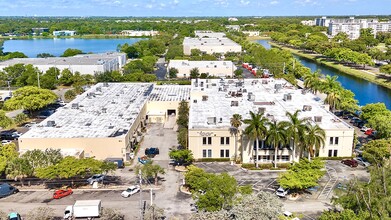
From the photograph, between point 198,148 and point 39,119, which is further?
point 39,119

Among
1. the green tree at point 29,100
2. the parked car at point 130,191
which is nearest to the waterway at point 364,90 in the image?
the parked car at point 130,191

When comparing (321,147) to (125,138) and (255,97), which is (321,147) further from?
(125,138)

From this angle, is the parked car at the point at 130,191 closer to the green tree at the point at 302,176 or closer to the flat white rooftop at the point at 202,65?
the green tree at the point at 302,176

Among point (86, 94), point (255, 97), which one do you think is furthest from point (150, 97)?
point (255, 97)

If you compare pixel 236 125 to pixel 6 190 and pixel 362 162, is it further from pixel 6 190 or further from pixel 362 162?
pixel 6 190

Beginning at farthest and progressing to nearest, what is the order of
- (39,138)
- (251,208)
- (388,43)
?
1. (388,43)
2. (39,138)
3. (251,208)
